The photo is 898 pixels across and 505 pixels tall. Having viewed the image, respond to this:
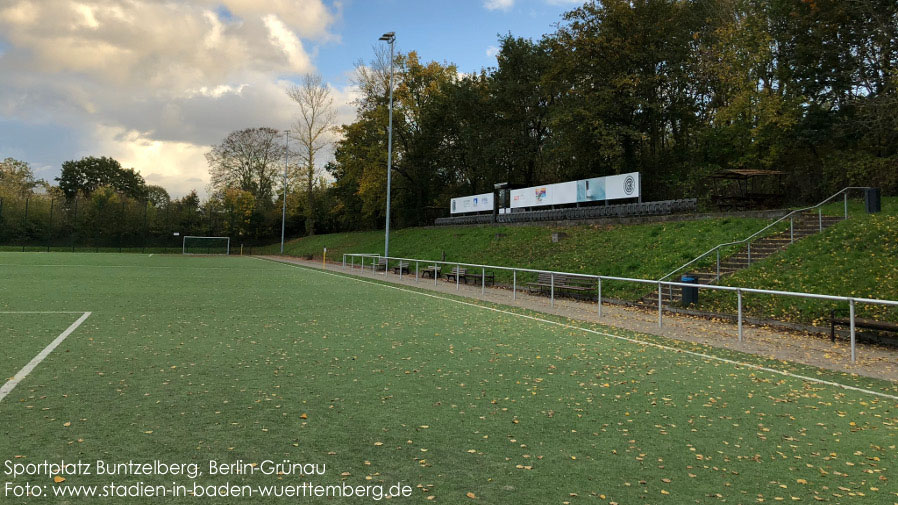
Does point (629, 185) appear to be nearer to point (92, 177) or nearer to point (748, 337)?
point (748, 337)

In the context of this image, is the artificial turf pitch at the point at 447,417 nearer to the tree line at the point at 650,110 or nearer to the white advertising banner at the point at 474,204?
the tree line at the point at 650,110

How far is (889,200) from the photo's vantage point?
17.4m

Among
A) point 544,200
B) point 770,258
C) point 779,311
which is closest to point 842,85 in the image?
point 544,200

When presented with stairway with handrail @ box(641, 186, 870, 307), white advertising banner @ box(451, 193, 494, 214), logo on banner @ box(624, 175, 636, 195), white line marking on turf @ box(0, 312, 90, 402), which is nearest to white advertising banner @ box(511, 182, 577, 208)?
white advertising banner @ box(451, 193, 494, 214)

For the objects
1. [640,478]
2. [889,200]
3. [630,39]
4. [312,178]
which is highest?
[630,39]

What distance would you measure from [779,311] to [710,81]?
2469 centimetres

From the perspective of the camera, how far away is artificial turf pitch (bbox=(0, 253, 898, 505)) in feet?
10.9

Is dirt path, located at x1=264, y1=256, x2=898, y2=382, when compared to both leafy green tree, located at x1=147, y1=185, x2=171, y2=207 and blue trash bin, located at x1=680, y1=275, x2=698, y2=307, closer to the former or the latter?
blue trash bin, located at x1=680, y1=275, x2=698, y2=307

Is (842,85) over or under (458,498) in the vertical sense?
over

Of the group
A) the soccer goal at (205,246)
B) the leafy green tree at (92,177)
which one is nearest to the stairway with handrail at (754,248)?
the soccer goal at (205,246)

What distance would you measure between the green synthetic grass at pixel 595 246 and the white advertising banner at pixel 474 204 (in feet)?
6.13

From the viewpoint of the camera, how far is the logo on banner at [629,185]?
2346cm

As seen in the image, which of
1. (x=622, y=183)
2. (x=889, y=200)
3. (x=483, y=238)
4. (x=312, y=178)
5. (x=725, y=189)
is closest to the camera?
(x=889, y=200)

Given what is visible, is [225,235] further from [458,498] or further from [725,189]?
[458,498]
